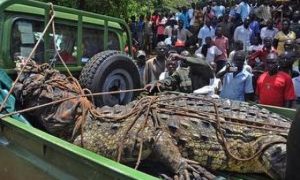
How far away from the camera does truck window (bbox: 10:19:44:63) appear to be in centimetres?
412

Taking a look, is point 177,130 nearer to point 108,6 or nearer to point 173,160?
point 173,160

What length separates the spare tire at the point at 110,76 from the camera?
430 centimetres

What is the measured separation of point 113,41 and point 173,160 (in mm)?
2449

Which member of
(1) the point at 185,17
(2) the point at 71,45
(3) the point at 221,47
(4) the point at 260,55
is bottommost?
(4) the point at 260,55

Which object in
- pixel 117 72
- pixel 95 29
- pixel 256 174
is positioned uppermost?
pixel 95 29

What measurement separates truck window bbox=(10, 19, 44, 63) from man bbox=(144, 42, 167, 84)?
2.93 metres

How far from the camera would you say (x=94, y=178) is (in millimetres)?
2508

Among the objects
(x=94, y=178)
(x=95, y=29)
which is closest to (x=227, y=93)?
(x=95, y=29)

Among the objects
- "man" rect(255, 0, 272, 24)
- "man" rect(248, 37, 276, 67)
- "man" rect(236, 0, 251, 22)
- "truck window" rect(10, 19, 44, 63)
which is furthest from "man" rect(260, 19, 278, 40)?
"truck window" rect(10, 19, 44, 63)

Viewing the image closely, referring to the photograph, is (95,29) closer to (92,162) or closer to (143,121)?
(143,121)

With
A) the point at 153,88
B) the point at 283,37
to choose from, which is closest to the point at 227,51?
the point at 283,37

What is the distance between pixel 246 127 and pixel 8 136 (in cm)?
163

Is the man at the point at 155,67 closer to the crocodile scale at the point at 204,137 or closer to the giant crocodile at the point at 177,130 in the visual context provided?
the giant crocodile at the point at 177,130

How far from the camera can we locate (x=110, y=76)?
4.48 metres
